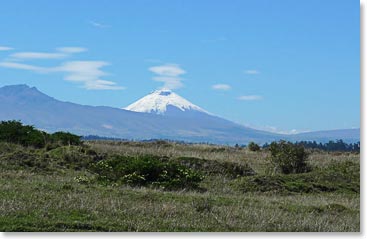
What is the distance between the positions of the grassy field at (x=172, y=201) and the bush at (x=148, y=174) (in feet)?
0.94

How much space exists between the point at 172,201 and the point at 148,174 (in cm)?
507

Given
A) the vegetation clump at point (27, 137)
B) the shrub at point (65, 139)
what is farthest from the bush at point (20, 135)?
the shrub at point (65, 139)

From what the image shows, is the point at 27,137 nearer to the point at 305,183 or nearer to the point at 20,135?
the point at 20,135

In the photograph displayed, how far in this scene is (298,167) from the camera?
26188 millimetres

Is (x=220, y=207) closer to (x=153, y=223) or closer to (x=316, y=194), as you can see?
(x=153, y=223)

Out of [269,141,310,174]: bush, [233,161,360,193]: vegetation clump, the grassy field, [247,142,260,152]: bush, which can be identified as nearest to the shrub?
the grassy field

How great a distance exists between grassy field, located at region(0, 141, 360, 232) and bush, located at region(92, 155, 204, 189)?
288 mm

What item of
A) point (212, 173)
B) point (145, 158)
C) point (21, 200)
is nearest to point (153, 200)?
point (21, 200)

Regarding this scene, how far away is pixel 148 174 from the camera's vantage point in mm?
18812

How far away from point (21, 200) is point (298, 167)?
16.1m

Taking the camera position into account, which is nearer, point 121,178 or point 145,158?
point 121,178

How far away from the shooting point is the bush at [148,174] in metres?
18.3

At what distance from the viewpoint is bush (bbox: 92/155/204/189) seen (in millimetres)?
18297

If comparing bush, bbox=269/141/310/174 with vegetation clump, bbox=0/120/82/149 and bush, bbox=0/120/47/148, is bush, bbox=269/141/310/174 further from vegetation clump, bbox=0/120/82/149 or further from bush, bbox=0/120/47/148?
bush, bbox=0/120/47/148
